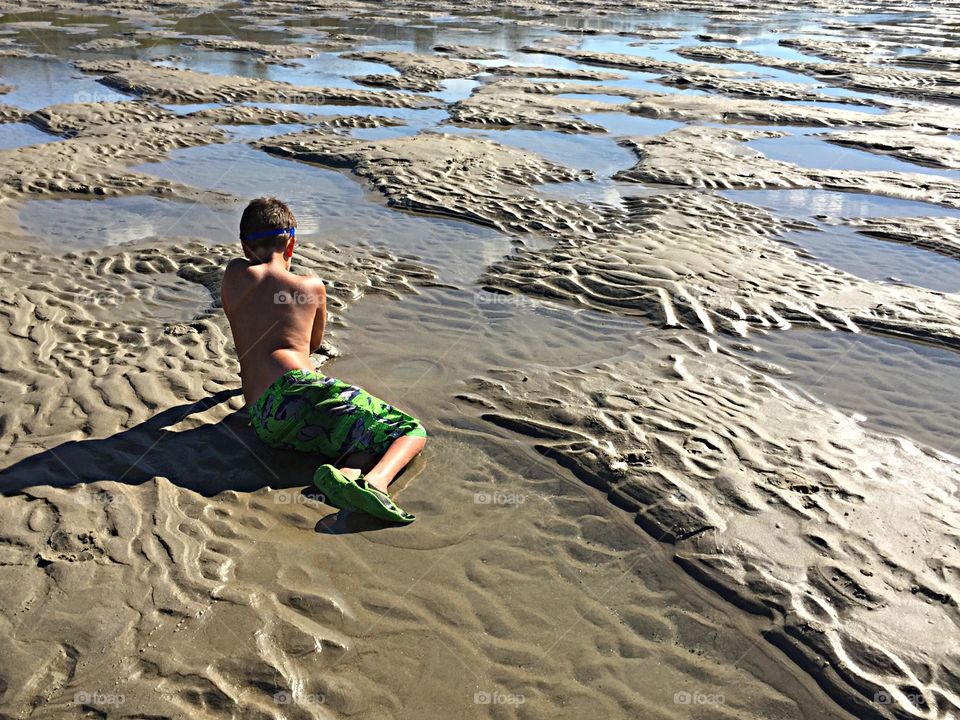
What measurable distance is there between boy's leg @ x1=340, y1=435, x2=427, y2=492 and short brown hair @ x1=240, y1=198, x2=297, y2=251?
4.22ft

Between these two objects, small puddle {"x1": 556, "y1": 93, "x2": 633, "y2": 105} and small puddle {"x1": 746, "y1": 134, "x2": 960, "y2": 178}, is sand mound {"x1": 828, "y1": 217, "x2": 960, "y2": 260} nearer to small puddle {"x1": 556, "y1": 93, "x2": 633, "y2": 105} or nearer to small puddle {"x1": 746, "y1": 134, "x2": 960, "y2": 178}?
small puddle {"x1": 746, "y1": 134, "x2": 960, "y2": 178}

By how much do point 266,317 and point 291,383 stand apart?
16.4 inches

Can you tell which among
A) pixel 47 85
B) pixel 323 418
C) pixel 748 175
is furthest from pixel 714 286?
pixel 47 85

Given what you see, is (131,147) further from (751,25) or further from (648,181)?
(751,25)

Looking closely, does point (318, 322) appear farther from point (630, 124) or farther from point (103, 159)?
point (630, 124)

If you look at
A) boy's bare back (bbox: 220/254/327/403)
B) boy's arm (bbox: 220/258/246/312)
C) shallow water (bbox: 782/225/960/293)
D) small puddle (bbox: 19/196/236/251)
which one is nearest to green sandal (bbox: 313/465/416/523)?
boy's bare back (bbox: 220/254/327/403)

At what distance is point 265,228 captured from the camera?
425 cm

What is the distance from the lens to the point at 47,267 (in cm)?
648

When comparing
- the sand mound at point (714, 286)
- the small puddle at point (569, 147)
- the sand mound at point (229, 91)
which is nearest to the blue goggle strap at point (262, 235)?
the sand mound at point (714, 286)

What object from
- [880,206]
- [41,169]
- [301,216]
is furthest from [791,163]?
[41,169]

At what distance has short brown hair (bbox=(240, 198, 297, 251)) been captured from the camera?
4223mm

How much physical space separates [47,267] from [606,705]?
5830 mm

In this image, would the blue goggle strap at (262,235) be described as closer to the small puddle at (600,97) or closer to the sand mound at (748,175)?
the sand mound at (748,175)

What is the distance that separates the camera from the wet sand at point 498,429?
9.86 feet
